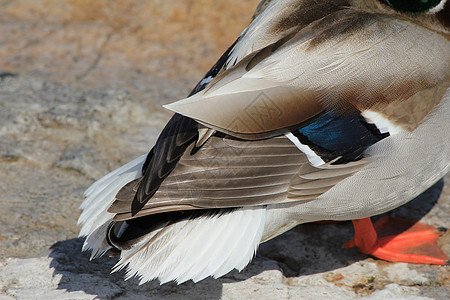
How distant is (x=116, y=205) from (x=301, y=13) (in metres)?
1.23

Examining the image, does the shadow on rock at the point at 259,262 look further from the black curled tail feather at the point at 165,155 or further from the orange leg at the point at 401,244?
the black curled tail feather at the point at 165,155

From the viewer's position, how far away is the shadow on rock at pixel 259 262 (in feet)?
8.93

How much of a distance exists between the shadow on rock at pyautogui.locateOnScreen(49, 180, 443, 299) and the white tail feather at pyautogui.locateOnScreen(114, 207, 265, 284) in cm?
32

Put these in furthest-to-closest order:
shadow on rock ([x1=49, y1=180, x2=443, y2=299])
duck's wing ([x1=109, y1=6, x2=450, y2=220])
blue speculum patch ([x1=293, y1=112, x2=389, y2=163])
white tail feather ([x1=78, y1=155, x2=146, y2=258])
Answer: shadow on rock ([x1=49, y1=180, x2=443, y2=299])
white tail feather ([x1=78, y1=155, x2=146, y2=258])
blue speculum patch ([x1=293, y1=112, x2=389, y2=163])
duck's wing ([x1=109, y1=6, x2=450, y2=220])

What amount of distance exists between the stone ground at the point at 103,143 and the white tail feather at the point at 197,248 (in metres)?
0.32

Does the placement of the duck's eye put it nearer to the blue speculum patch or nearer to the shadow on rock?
the blue speculum patch

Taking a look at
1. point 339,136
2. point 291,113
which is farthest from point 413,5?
point 291,113

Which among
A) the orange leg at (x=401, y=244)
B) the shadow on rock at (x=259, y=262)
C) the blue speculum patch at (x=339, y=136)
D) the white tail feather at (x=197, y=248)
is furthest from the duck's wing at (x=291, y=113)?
the orange leg at (x=401, y=244)

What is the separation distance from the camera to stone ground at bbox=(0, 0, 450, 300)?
2785 millimetres

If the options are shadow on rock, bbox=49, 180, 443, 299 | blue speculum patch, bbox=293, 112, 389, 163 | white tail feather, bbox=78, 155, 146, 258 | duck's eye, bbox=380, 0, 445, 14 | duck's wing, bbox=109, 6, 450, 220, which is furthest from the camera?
duck's eye, bbox=380, 0, 445, 14

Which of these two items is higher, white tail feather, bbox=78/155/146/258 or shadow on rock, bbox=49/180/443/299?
white tail feather, bbox=78/155/146/258

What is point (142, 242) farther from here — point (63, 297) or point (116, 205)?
point (63, 297)

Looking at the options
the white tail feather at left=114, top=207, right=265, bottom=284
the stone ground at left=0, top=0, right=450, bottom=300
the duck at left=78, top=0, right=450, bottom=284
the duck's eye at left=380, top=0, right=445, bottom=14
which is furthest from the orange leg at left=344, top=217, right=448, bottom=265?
the duck's eye at left=380, top=0, right=445, bottom=14

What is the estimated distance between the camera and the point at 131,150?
12.7 ft
